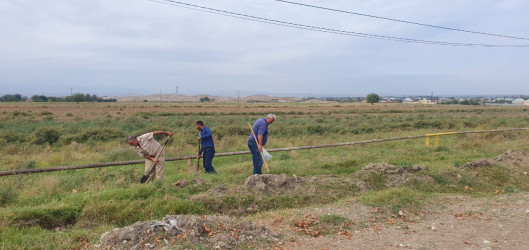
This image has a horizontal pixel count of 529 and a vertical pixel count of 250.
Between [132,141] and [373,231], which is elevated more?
[132,141]

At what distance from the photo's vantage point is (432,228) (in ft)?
18.3

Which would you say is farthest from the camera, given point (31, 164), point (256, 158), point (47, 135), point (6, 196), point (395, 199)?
point (47, 135)

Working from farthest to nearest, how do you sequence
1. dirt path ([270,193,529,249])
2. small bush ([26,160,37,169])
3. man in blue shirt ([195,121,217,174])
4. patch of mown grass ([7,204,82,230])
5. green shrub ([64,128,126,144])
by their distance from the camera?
green shrub ([64,128,126,144]), small bush ([26,160,37,169]), man in blue shirt ([195,121,217,174]), patch of mown grass ([7,204,82,230]), dirt path ([270,193,529,249])

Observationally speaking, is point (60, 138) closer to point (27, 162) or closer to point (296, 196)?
point (27, 162)

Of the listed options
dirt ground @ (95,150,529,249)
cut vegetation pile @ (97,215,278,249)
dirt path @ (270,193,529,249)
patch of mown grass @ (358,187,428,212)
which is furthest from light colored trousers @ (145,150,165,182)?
patch of mown grass @ (358,187,428,212)

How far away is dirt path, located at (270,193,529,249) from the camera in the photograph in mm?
4922

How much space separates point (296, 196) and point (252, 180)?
2.93 feet

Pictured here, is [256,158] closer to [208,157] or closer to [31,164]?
[208,157]

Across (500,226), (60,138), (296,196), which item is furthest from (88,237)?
(60,138)

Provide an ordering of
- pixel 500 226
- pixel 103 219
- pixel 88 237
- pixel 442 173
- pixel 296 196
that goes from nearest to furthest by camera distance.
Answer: pixel 88 237
pixel 500 226
pixel 103 219
pixel 296 196
pixel 442 173

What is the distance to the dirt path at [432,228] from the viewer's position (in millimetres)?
4922

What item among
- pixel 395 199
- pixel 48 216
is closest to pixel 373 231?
pixel 395 199

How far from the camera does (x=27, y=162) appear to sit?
36.1ft

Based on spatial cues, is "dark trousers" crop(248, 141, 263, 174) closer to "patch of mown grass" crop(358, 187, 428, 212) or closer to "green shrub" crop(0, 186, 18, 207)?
"patch of mown grass" crop(358, 187, 428, 212)
